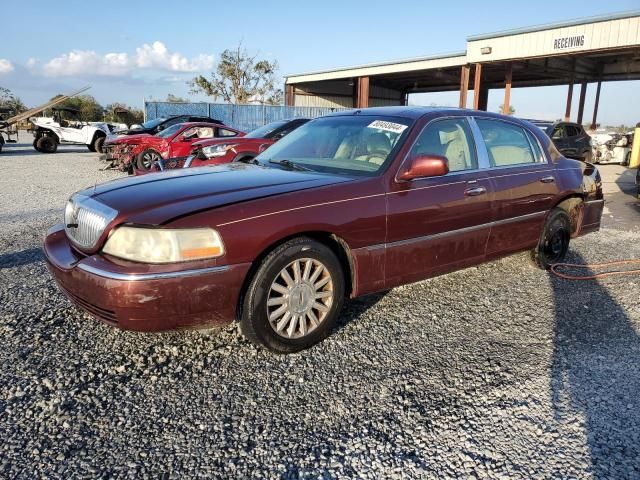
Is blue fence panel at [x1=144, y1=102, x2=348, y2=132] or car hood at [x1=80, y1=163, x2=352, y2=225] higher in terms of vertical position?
blue fence panel at [x1=144, y1=102, x2=348, y2=132]

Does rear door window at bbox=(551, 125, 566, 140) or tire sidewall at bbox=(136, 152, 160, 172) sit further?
rear door window at bbox=(551, 125, 566, 140)

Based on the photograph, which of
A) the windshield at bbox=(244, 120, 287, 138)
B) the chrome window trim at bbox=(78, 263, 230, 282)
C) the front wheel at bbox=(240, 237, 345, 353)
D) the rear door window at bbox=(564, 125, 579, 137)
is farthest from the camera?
the rear door window at bbox=(564, 125, 579, 137)

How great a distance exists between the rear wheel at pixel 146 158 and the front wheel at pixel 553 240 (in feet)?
32.2

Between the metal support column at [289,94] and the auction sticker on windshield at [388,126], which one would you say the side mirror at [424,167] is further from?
the metal support column at [289,94]

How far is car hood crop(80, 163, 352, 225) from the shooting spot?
A: 9.02 feet

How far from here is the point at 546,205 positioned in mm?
4750

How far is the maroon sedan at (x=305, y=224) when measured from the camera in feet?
8.75

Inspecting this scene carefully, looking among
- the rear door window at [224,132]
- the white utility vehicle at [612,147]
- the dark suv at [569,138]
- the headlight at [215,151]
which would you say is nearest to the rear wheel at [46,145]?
the rear door window at [224,132]

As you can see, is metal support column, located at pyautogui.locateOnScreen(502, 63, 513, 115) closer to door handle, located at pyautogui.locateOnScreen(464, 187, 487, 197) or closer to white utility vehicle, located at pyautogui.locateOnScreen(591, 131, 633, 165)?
white utility vehicle, located at pyautogui.locateOnScreen(591, 131, 633, 165)

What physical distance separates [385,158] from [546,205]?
2.10 m

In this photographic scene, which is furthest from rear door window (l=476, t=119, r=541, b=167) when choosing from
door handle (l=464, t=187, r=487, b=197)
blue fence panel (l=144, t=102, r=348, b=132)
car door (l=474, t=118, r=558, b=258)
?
blue fence panel (l=144, t=102, r=348, b=132)

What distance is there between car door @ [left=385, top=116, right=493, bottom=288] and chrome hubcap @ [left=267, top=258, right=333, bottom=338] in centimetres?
56

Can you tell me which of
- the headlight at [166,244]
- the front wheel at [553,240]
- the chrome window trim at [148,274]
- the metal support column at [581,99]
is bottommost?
the front wheel at [553,240]

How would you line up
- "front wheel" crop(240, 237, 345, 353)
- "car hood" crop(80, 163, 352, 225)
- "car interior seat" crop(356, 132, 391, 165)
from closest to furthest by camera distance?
"car hood" crop(80, 163, 352, 225), "front wheel" crop(240, 237, 345, 353), "car interior seat" crop(356, 132, 391, 165)
